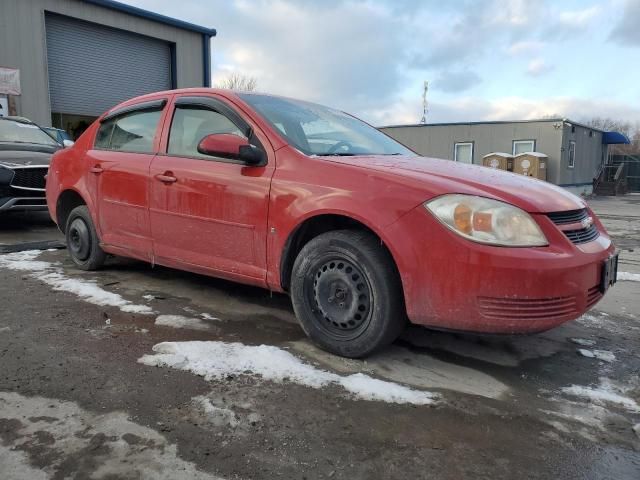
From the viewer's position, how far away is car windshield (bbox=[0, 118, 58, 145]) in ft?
24.8

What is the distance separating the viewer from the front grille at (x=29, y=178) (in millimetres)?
6570

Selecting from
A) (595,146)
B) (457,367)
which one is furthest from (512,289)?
(595,146)

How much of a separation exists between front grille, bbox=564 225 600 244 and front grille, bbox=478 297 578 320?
36 cm

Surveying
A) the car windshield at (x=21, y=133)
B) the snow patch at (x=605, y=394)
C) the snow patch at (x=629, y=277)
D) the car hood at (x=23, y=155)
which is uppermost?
the car windshield at (x=21, y=133)

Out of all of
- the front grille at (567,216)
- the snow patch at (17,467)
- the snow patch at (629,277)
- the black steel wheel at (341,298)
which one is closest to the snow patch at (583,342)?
the front grille at (567,216)

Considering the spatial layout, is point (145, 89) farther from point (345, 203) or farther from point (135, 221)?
point (345, 203)

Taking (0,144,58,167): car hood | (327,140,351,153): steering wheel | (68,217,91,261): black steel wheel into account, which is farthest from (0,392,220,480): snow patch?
(0,144,58,167): car hood

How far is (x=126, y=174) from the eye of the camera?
13.2 ft

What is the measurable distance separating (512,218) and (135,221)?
283cm

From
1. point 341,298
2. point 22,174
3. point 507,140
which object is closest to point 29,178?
point 22,174

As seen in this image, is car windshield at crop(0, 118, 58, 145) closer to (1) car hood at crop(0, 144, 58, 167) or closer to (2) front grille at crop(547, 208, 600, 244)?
(1) car hood at crop(0, 144, 58, 167)

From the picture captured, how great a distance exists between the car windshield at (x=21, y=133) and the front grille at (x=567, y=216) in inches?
296

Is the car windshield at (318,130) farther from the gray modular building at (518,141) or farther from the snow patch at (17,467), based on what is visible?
the gray modular building at (518,141)

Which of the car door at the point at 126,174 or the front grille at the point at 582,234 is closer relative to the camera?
the front grille at the point at 582,234
